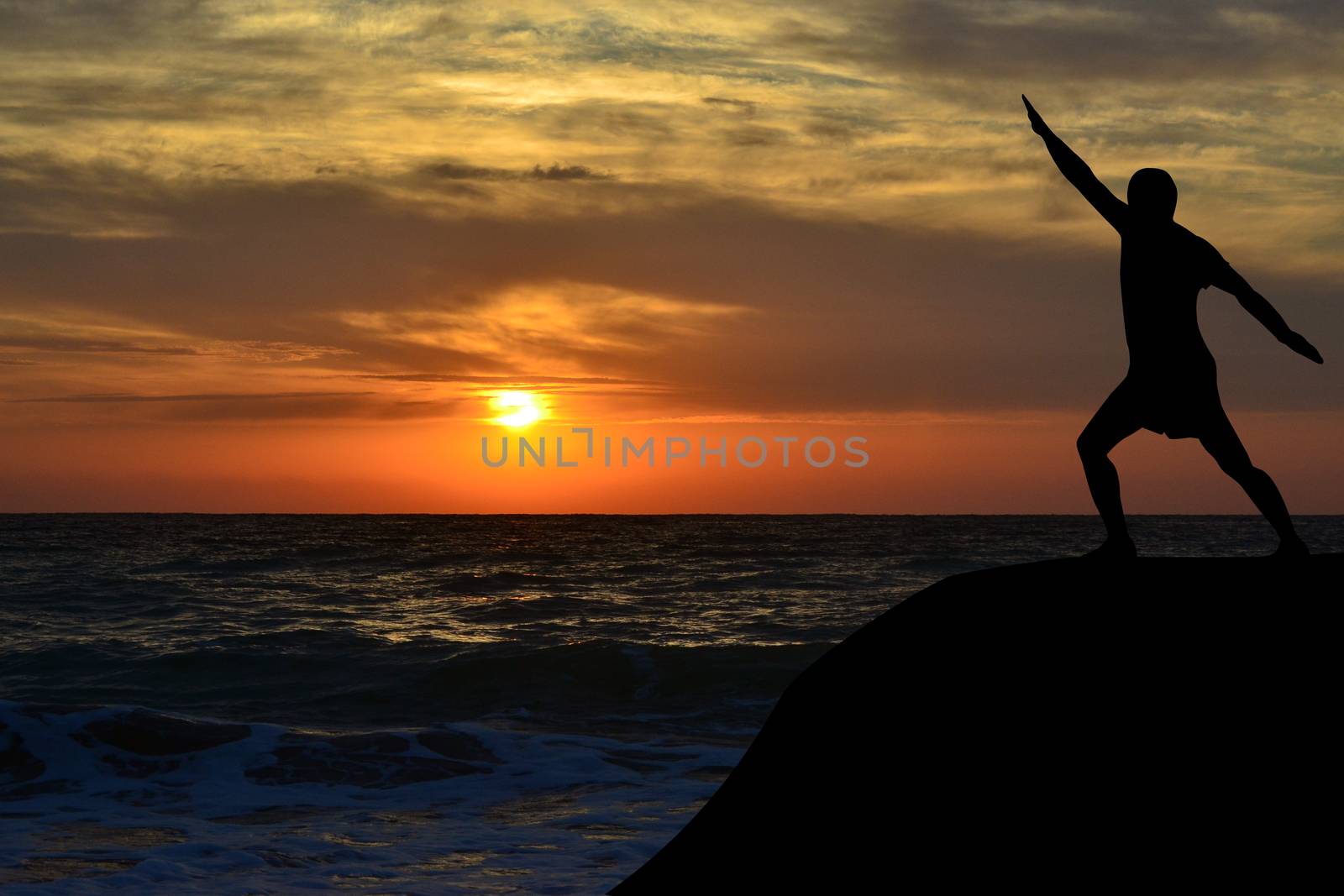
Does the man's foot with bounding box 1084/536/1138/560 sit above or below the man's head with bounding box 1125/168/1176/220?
below

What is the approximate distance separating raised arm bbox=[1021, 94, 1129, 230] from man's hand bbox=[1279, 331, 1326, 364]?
0.83 meters

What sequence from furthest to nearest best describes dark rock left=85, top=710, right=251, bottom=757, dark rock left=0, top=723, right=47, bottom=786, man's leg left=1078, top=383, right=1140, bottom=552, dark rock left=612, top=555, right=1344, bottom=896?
1. dark rock left=85, top=710, right=251, bottom=757
2. dark rock left=0, top=723, right=47, bottom=786
3. man's leg left=1078, top=383, right=1140, bottom=552
4. dark rock left=612, top=555, right=1344, bottom=896

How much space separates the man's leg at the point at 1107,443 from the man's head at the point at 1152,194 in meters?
0.76

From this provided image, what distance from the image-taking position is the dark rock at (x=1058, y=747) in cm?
Result: 413

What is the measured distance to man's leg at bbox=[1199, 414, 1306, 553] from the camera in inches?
204

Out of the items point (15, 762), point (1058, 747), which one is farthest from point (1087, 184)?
point (15, 762)

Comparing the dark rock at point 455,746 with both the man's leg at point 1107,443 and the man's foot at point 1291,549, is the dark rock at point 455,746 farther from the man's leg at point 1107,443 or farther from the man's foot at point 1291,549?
the man's foot at point 1291,549

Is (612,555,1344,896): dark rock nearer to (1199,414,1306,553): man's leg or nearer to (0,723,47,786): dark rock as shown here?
(1199,414,1306,553): man's leg

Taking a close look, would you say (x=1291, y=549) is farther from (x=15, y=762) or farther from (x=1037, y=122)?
(x=15, y=762)

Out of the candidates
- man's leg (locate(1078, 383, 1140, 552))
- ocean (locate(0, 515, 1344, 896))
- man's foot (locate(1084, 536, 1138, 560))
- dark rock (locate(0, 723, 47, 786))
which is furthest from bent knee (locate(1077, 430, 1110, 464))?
dark rock (locate(0, 723, 47, 786))

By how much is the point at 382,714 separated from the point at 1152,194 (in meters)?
13.1

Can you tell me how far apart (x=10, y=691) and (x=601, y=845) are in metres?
11.4

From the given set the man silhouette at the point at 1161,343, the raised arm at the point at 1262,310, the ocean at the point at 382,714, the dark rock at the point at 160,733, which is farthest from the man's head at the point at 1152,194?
the dark rock at the point at 160,733

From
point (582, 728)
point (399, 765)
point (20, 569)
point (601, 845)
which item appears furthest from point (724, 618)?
point (20, 569)
